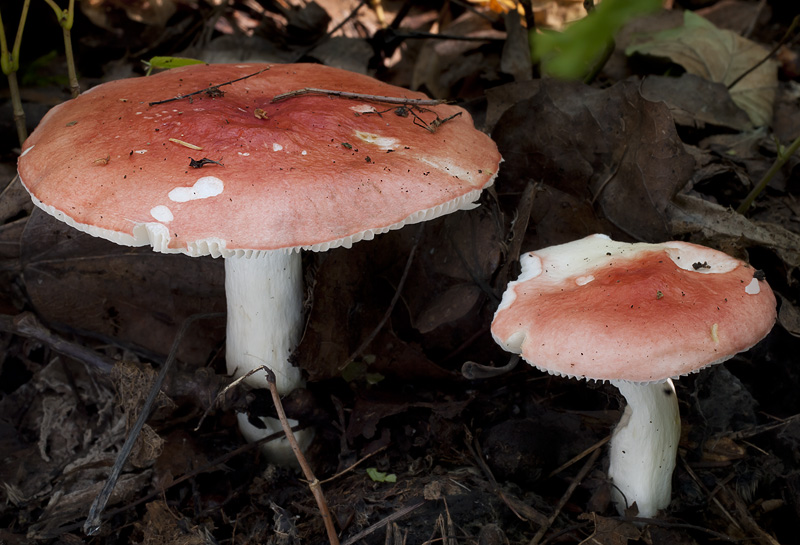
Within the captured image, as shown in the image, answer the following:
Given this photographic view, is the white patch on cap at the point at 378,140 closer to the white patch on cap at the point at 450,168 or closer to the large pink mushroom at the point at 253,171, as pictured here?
the large pink mushroom at the point at 253,171

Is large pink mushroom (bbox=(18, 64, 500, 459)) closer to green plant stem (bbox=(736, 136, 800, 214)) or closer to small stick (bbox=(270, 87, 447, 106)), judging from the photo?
small stick (bbox=(270, 87, 447, 106))

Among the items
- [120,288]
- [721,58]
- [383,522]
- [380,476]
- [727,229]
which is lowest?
[380,476]

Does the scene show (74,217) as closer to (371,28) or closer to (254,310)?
(254,310)

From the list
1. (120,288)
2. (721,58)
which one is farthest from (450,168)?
(721,58)

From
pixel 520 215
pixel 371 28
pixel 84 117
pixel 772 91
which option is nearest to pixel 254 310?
pixel 84 117

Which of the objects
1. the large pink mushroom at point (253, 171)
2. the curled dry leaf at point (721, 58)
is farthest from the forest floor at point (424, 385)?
the curled dry leaf at point (721, 58)

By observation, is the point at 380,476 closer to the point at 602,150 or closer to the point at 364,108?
the point at 364,108

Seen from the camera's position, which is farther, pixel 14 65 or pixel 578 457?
pixel 14 65
